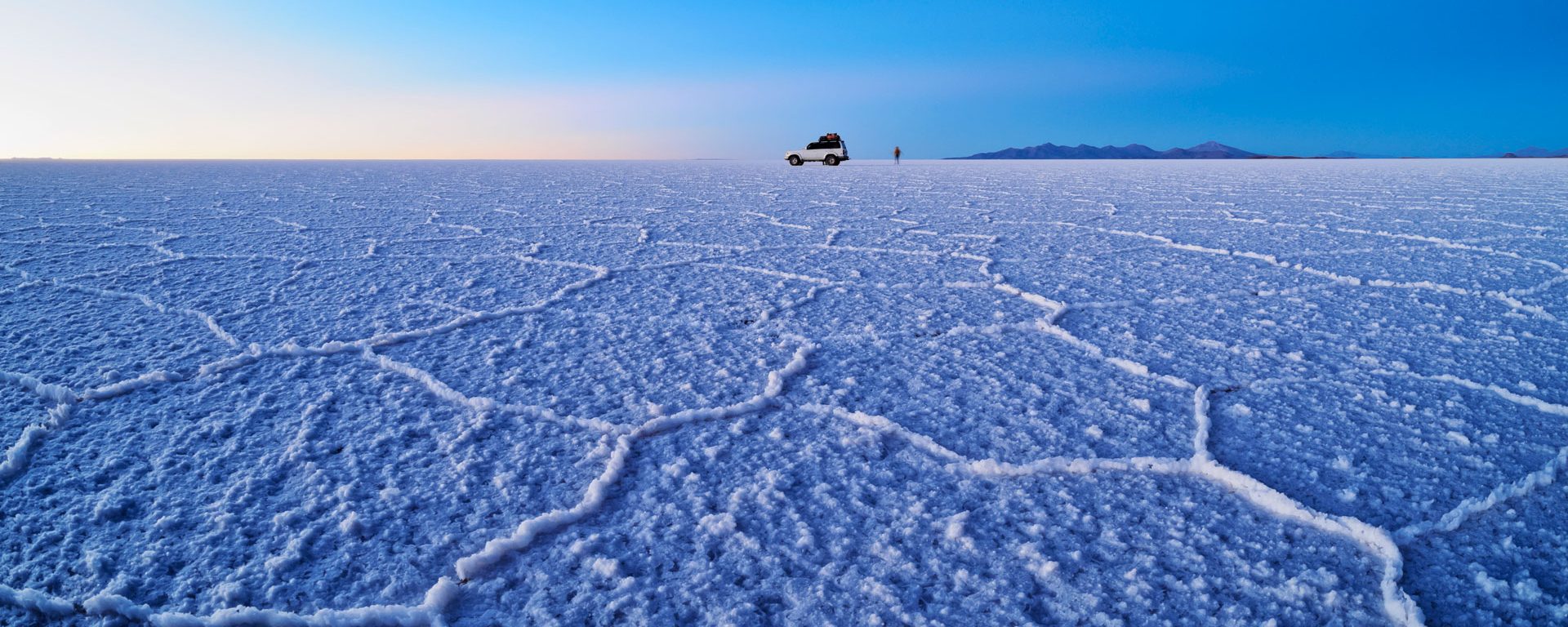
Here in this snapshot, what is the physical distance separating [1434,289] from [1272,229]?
1859 millimetres

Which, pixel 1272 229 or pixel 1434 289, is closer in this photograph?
pixel 1434 289

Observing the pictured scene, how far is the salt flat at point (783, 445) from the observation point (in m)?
0.93

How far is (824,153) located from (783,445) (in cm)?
1761

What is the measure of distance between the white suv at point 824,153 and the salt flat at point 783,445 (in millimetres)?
15708

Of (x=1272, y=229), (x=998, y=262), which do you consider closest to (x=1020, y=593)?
(x=998, y=262)

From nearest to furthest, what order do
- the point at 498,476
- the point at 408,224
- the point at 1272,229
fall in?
the point at 498,476 < the point at 1272,229 < the point at 408,224

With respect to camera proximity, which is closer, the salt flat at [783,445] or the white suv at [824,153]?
the salt flat at [783,445]

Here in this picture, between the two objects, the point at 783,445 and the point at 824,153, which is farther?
the point at 824,153

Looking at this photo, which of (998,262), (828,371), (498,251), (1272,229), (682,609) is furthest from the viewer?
(1272,229)

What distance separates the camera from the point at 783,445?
133 cm

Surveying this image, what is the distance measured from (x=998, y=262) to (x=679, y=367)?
1.82 meters

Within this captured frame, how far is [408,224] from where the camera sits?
469cm

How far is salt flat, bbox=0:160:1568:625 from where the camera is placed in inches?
36.6

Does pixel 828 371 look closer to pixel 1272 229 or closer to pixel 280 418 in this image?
pixel 280 418
